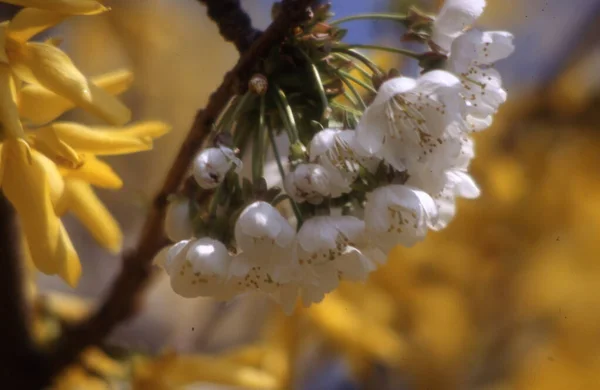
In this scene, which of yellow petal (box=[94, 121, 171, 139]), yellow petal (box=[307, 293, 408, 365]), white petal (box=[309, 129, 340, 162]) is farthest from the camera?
yellow petal (box=[307, 293, 408, 365])

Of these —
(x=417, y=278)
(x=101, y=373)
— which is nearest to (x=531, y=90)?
(x=417, y=278)

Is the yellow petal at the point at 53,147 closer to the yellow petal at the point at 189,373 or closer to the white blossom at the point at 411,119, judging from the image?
the white blossom at the point at 411,119

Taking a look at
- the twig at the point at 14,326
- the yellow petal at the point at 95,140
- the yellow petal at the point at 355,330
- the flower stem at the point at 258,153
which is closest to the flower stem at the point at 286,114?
the flower stem at the point at 258,153

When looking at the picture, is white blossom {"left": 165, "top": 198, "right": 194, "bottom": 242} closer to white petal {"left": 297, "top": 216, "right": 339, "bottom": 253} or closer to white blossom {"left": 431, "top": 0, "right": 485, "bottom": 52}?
white petal {"left": 297, "top": 216, "right": 339, "bottom": 253}

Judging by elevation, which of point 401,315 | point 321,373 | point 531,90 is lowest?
point 321,373

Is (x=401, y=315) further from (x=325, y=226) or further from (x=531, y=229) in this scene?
(x=325, y=226)

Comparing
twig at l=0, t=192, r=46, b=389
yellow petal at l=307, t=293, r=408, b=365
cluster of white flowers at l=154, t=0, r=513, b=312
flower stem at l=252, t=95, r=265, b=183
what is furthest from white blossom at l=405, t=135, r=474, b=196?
yellow petal at l=307, t=293, r=408, b=365

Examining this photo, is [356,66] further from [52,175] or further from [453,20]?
[52,175]
